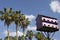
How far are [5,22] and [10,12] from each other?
164 inches

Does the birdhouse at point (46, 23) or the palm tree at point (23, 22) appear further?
the palm tree at point (23, 22)

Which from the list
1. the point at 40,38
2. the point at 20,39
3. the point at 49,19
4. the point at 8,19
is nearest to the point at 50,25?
the point at 49,19

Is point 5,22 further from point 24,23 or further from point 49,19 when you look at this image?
point 49,19

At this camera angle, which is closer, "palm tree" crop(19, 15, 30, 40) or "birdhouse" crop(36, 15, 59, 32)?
"birdhouse" crop(36, 15, 59, 32)

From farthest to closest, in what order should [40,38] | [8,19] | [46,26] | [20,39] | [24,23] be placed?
[20,39] < [40,38] < [24,23] < [8,19] < [46,26]

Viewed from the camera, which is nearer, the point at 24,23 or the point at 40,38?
the point at 24,23

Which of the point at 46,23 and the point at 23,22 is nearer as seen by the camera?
the point at 46,23

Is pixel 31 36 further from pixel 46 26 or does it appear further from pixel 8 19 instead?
pixel 46 26

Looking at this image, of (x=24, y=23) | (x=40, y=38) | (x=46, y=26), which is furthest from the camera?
(x=40, y=38)

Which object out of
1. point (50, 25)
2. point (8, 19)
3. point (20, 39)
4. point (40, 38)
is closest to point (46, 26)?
point (50, 25)

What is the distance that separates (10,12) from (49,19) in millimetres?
20847

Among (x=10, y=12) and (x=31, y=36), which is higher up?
(x=10, y=12)

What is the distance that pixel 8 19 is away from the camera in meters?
84.6

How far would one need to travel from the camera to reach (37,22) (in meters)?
70.2
